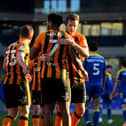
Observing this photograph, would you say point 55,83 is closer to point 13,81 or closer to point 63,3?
point 13,81

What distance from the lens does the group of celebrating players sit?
25.3 feet

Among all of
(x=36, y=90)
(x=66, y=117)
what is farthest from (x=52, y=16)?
(x=36, y=90)

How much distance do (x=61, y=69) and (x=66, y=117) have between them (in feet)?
2.30

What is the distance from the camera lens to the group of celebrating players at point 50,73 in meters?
7.70

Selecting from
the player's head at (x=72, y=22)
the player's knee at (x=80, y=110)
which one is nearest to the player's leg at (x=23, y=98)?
the player's knee at (x=80, y=110)

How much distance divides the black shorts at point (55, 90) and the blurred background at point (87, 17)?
35.6m

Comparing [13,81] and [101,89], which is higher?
[13,81]

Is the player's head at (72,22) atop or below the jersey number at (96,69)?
atop

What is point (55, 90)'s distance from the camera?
7.68 metres

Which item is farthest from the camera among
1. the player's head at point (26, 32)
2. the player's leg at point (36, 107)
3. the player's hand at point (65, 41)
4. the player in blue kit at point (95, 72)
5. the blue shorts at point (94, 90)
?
the blue shorts at point (94, 90)

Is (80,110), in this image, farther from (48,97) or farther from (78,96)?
(48,97)

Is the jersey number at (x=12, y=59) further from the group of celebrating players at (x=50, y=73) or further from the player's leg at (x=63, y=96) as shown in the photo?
the player's leg at (x=63, y=96)

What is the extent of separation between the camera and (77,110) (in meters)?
9.40

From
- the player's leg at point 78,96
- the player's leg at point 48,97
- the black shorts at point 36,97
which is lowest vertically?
the black shorts at point 36,97
